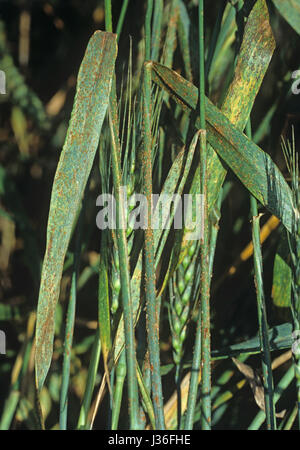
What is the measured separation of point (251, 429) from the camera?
25.7 inches

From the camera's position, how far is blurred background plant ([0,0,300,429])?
1.95ft

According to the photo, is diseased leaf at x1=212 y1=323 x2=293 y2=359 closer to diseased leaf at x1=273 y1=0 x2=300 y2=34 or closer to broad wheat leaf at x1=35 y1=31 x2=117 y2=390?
broad wheat leaf at x1=35 y1=31 x2=117 y2=390

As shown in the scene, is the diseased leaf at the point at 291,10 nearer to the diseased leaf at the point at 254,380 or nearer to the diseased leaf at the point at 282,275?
the diseased leaf at the point at 282,275

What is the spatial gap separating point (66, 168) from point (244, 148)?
198 mm

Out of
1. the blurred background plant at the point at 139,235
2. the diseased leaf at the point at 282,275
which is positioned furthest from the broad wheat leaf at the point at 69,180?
the diseased leaf at the point at 282,275

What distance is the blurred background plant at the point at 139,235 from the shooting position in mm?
594

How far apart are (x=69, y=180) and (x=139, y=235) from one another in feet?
0.38

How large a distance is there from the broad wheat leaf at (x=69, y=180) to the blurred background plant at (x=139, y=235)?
0.06m

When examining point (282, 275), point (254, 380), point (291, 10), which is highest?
point (291, 10)

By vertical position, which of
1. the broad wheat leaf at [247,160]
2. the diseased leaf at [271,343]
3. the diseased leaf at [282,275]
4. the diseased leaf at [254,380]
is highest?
the broad wheat leaf at [247,160]

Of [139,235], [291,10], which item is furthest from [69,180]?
[291,10]

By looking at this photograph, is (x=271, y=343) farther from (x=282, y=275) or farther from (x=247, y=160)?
(x=247, y=160)

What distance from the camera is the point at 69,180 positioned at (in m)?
0.51

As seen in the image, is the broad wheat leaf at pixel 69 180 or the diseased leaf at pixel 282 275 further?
the diseased leaf at pixel 282 275
